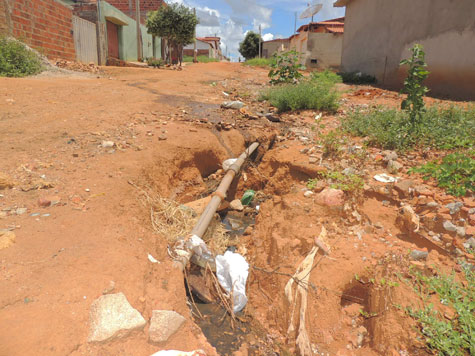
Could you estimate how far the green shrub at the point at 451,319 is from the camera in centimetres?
140

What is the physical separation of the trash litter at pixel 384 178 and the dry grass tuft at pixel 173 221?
1.47 meters

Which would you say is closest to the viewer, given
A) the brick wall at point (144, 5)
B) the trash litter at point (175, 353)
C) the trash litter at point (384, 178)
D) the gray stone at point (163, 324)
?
the trash litter at point (175, 353)

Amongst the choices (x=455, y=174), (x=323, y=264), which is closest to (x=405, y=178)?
(x=455, y=174)

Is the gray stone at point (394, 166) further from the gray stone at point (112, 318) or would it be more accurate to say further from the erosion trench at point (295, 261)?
the gray stone at point (112, 318)

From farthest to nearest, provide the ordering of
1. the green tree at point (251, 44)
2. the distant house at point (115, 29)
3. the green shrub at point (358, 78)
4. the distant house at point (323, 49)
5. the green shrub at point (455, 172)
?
the green tree at point (251, 44)
the distant house at point (323, 49)
the distant house at point (115, 29)
the green shrub at point (358, 78)
the green shrub at point (455, 172)

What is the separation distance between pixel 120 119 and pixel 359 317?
322cm

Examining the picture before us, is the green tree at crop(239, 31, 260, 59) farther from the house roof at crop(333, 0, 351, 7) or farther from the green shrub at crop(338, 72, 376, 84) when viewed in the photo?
the green shrub at crop(338, 72, 376, 84)

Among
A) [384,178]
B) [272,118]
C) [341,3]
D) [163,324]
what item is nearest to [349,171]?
[384,178]

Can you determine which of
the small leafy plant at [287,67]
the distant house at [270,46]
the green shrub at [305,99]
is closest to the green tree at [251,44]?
the distant house at [270,46]

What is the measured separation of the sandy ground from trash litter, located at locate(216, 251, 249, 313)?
0.14m

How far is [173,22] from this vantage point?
46.2ft

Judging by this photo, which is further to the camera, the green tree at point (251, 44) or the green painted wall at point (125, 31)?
the green tree at point (251, 44)

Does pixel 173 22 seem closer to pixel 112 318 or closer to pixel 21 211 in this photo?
pixel 21 211

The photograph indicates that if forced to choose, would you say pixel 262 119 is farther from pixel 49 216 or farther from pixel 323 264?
pixel 49 216
